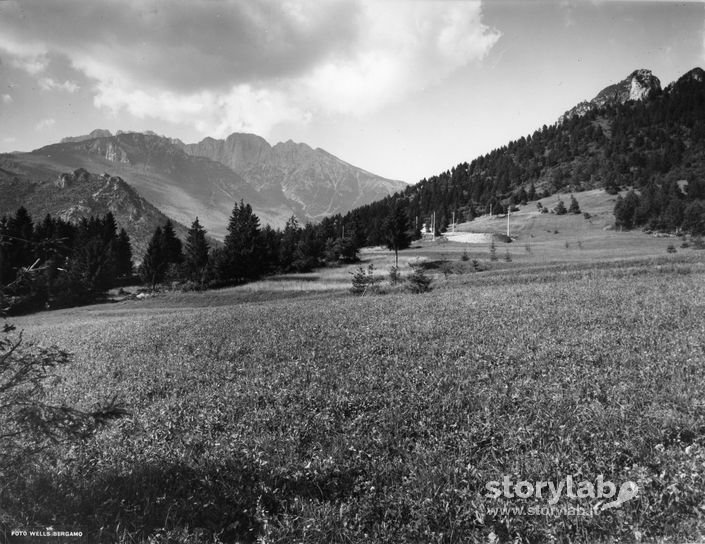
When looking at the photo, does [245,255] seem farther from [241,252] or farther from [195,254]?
[195,254]

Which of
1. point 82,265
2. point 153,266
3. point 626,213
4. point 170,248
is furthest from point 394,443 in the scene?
point 626,213

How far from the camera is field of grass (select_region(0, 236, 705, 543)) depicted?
4398 mm

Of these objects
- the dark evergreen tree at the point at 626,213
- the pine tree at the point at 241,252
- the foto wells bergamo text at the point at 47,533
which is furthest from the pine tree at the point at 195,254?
the dark evergreen tree at the point at 626,213

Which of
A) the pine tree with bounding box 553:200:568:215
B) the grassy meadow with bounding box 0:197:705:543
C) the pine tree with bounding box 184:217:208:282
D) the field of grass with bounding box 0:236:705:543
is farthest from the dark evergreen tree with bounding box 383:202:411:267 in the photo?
the pine tree with bounding box 553:200:568:215

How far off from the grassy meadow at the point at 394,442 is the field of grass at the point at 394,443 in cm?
3

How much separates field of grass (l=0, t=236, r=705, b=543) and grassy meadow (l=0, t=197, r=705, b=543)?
0.10 ft

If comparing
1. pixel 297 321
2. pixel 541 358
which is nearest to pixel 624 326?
pixel 541 358

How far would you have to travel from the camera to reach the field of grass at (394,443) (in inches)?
173

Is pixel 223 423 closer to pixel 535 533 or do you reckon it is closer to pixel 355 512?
pixel 355 512

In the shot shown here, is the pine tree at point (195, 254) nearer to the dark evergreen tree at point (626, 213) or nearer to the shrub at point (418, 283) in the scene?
the shrub at point (418, 283)

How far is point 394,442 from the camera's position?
6.21 meters

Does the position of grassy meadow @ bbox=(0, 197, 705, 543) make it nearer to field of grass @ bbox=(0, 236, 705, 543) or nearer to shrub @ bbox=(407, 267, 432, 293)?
field of grass @ bbox=(0, 236, 705, 543)

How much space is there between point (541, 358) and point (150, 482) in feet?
29.8

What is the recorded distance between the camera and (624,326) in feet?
40.4
